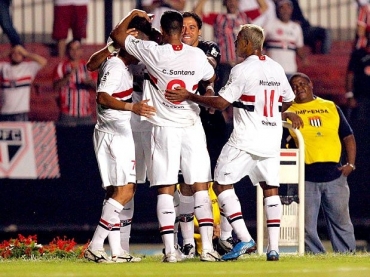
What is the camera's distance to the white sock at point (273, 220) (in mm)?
11289

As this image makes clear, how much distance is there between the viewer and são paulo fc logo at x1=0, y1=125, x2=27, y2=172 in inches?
623

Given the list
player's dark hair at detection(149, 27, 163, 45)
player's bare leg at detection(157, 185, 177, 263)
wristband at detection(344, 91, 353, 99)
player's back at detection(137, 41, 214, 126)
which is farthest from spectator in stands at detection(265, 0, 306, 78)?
player's bare leg at detection(157, 185, 177, 263)

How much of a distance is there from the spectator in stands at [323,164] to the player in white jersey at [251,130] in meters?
1.92

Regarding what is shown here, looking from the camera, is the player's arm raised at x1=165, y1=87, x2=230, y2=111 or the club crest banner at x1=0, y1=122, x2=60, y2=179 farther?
the club crest banner at x1=0, y1=122, x2=60, y2=179

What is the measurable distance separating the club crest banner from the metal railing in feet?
3.70

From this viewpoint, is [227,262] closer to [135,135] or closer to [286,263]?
[286,263]

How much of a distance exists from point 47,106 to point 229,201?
506 centimetres

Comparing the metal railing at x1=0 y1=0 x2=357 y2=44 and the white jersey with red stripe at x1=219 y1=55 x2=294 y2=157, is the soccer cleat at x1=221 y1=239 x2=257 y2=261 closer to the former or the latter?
the white jersey with red stripe at x1=219 y1=55 x2=294 y2=157

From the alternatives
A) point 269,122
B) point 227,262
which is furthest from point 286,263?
point 269,122

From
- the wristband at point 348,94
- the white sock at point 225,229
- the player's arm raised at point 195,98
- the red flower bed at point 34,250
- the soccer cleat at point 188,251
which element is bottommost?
the red flower bed at point 34,250

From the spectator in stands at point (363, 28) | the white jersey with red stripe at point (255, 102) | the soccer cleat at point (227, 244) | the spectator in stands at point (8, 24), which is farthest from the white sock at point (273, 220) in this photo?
the spectator in stands at point (8, 24)

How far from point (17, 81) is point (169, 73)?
4985mm

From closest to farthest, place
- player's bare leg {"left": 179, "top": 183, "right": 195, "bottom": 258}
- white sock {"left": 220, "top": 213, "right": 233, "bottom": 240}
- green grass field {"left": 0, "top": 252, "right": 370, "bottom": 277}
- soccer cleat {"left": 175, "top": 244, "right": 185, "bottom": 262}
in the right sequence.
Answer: green grass field {"left": 0, "top": 252, "right": 370, "bottom": 277} < soccer cleat {"left": 175, "top": 244, "right": 185, "bottom": 262} < player's bare leg {"left": 179, "top": 183, "right": 195, "bottom": 258} < white sock {"left": 220, "top": 213, "right": 233, "bottom": 240}

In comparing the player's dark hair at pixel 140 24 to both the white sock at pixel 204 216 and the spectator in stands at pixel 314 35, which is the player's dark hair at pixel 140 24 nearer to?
the white sock at pixel 204 216
